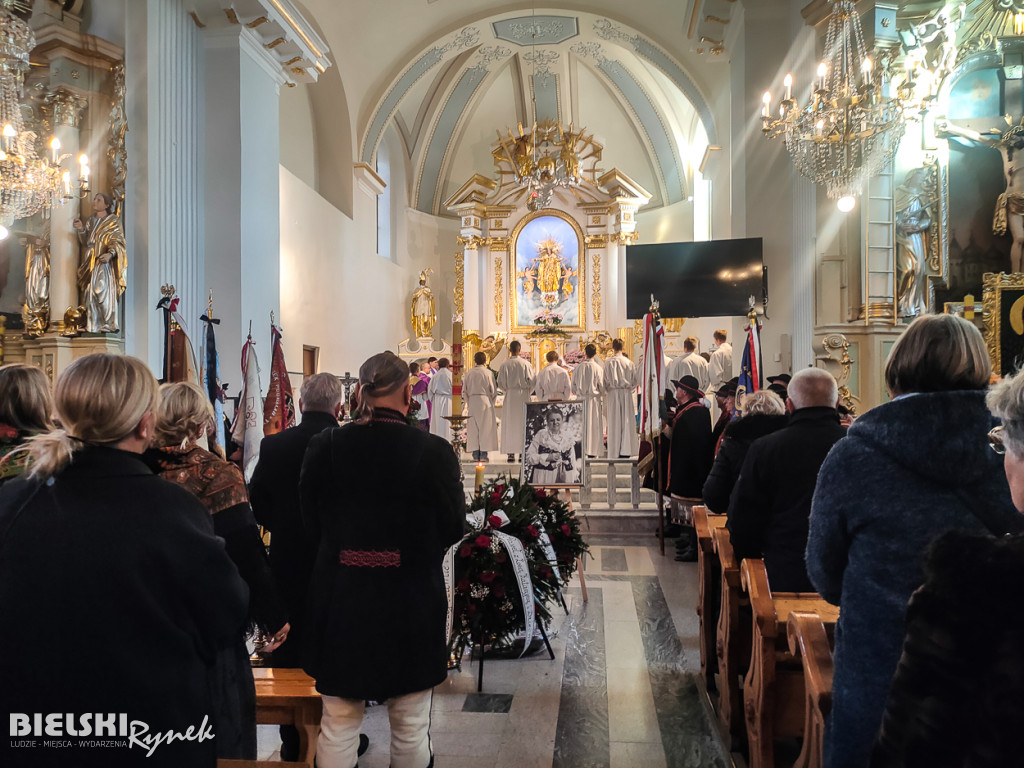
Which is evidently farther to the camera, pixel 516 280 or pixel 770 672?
pixel 516 280

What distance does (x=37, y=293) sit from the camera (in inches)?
275

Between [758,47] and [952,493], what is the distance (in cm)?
898

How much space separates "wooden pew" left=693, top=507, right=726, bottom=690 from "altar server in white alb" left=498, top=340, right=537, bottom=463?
22.4ft

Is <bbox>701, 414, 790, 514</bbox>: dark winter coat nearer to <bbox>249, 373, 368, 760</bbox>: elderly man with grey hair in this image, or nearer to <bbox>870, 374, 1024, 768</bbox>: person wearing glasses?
<bbox>249, 373, 368, 760</bbox>: elderly man with grey hair

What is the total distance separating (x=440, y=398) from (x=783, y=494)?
941cm

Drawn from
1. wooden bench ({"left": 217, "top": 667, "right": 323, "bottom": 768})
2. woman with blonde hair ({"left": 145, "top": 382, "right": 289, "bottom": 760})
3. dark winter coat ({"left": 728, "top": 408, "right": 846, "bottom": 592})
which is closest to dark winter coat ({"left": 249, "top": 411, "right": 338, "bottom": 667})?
wooden bench ({"left": 217, "top": 667, "right": 323, "bottom": 768})

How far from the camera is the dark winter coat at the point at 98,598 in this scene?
1.49 meters

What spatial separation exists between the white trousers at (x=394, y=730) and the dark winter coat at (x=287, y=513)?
0.64 m

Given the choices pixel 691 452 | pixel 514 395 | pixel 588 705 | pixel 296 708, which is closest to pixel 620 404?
pixel 514 395

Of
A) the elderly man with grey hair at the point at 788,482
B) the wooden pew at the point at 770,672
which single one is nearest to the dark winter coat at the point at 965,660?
the wooden pew at the point at 770,672

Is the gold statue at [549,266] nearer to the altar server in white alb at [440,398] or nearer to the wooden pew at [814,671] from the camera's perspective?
the altar server in white alb at [440,398]

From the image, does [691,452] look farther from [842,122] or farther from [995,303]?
[995,303]

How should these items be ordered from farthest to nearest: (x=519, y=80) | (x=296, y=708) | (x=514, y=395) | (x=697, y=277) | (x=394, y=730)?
(x=519, y=80) < (x=514, y=395) < (x=697, y=277) < (x=296, y=708) < (x=394, y=730)

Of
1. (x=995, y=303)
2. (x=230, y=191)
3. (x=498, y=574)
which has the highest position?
(x=230, y=191)
